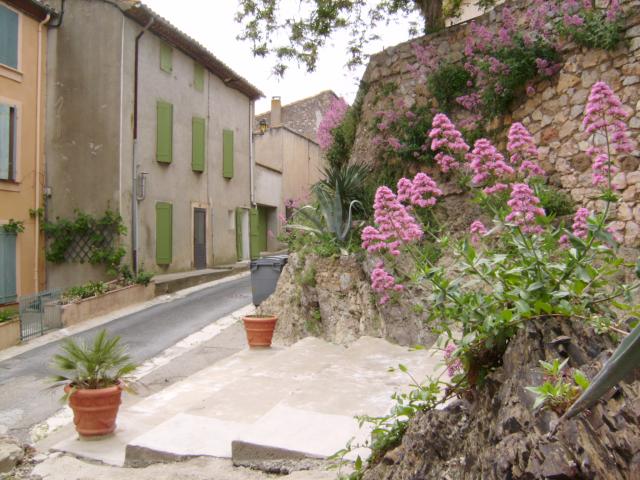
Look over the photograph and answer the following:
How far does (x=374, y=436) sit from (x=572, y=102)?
20.4 ft

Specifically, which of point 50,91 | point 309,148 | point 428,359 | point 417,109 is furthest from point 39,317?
point 309,148

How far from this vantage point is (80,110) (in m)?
14.9

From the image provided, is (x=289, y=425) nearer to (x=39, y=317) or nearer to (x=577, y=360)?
(x=577, y=360)

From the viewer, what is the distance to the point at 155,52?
1617cm

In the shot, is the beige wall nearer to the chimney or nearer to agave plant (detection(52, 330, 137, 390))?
agave plant (detection(52, 330, 137, 390))

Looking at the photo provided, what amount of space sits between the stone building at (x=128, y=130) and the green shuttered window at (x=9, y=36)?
1341 millimetres

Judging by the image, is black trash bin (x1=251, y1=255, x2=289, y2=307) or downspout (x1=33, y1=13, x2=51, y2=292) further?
downspout (x1=33, y1=13, x2=51, y2=292)

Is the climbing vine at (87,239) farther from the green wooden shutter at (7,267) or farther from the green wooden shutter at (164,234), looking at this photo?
the green wooden shutter at (164,234)

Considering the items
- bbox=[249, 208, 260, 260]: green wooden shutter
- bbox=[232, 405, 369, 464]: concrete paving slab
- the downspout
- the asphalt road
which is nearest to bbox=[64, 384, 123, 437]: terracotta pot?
the asphalt road

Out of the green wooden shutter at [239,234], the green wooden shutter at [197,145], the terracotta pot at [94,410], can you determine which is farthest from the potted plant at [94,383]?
the green wooden shutter at [239,234]

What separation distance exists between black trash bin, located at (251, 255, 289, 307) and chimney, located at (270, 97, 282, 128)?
59.6 ft

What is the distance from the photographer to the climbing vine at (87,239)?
14.4 metres

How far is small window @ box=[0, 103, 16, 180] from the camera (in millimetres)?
13188

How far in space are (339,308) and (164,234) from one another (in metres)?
9.83
